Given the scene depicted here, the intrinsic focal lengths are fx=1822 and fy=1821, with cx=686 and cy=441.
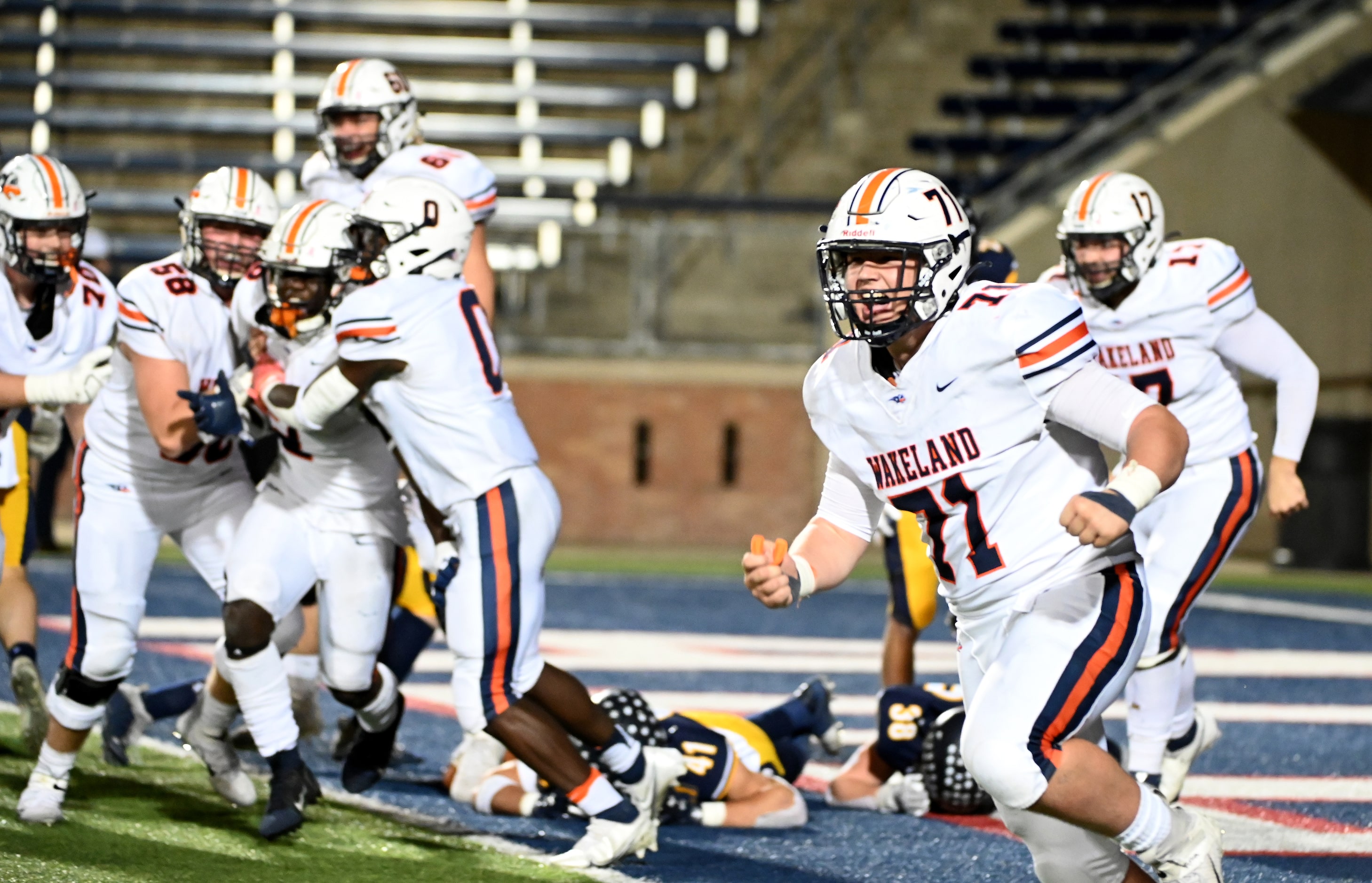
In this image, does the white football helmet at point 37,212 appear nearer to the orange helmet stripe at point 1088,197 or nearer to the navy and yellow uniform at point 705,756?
the navy and yellow uniform at point 705,756

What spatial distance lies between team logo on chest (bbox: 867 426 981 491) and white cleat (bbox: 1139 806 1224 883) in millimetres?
761

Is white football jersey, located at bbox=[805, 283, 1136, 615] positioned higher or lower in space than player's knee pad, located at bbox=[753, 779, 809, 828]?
higher

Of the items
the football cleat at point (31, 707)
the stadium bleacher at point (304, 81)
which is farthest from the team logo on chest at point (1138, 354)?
the stadium bleacher at point (304, 81)

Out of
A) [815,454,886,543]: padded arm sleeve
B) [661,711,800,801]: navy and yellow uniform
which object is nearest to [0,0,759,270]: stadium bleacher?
[661,711,800,801]: navy and yellow uniform

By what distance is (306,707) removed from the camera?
17.9 ft

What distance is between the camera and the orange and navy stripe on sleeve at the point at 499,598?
4.21 m

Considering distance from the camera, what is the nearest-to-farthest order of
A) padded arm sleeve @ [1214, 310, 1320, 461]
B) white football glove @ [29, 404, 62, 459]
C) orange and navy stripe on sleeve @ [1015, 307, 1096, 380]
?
orange and navy stripe on sleeve @ [1015, 307, 1096, 380], padded arm sleeve @ [1214, 310, 1320, 461], white football glove @ [29, 404, 62, 459]

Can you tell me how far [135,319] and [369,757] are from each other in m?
1.32

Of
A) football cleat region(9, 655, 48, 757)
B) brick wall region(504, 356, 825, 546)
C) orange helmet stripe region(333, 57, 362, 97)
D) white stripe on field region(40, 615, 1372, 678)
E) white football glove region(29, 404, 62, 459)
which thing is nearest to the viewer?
football cleat region(9, 655, 48, 757)

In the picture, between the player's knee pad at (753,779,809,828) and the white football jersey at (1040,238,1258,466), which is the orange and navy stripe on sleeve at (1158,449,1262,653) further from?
the player's knee pad at (753,779,809,828)

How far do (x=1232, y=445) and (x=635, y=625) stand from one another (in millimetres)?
4285

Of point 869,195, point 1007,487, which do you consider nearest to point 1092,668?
point 1007,487

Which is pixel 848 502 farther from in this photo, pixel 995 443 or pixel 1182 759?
pixel 1182 759

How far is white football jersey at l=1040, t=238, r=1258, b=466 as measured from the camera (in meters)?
4.99
